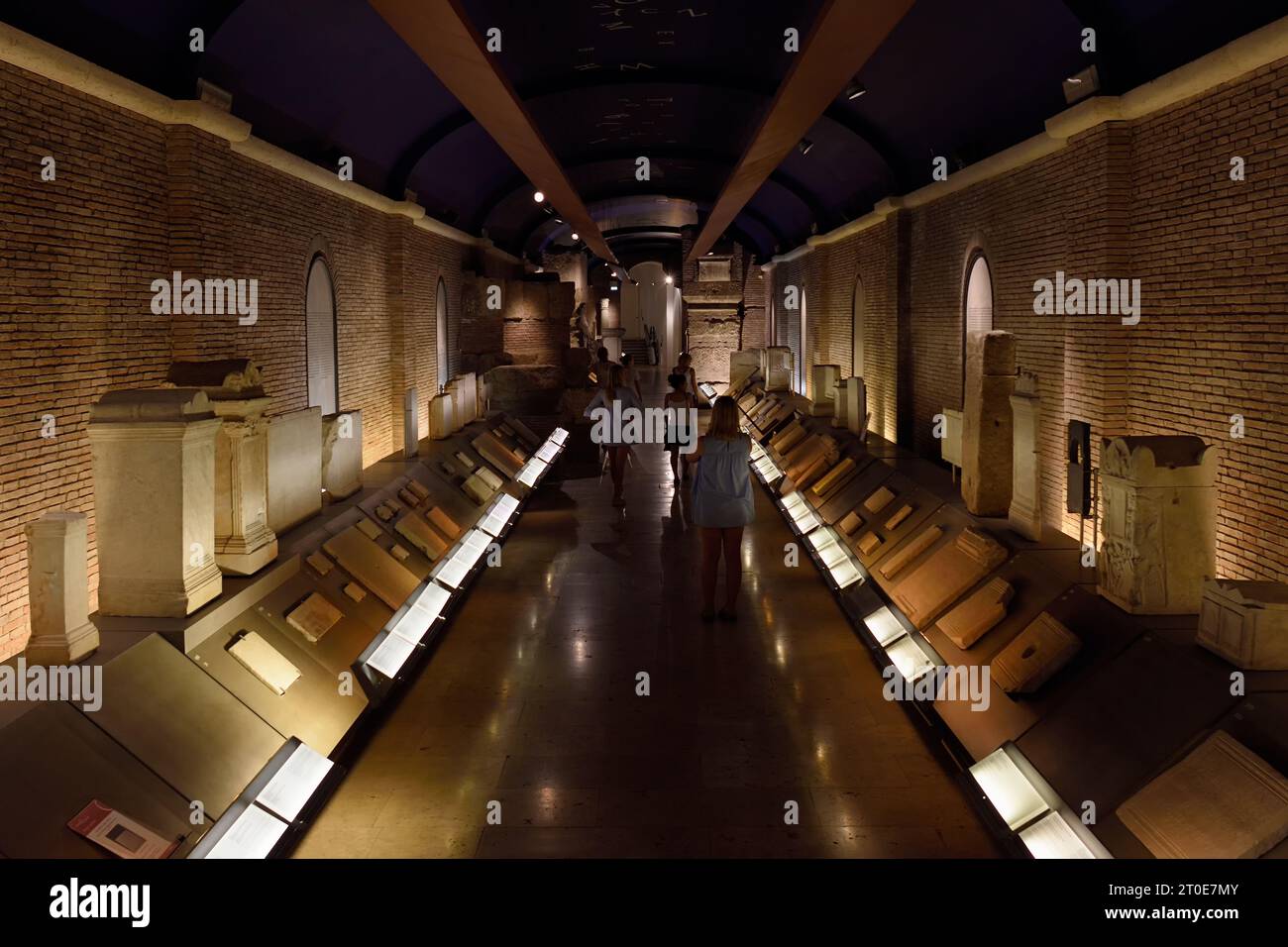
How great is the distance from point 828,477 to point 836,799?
24.4 ft

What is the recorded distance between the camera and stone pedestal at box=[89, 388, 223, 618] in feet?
18.5

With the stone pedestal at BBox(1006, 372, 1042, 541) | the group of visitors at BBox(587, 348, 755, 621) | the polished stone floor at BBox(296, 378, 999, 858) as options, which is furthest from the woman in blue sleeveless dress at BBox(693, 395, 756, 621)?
the stone pedestal at BBox(1006, 372, 1042, 541)

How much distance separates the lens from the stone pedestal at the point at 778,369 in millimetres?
21797

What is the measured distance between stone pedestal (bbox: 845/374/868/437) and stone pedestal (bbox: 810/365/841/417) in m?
1.64

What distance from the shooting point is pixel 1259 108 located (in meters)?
5.83

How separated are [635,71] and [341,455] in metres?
6.28

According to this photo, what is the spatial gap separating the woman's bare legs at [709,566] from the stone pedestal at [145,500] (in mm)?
3949
